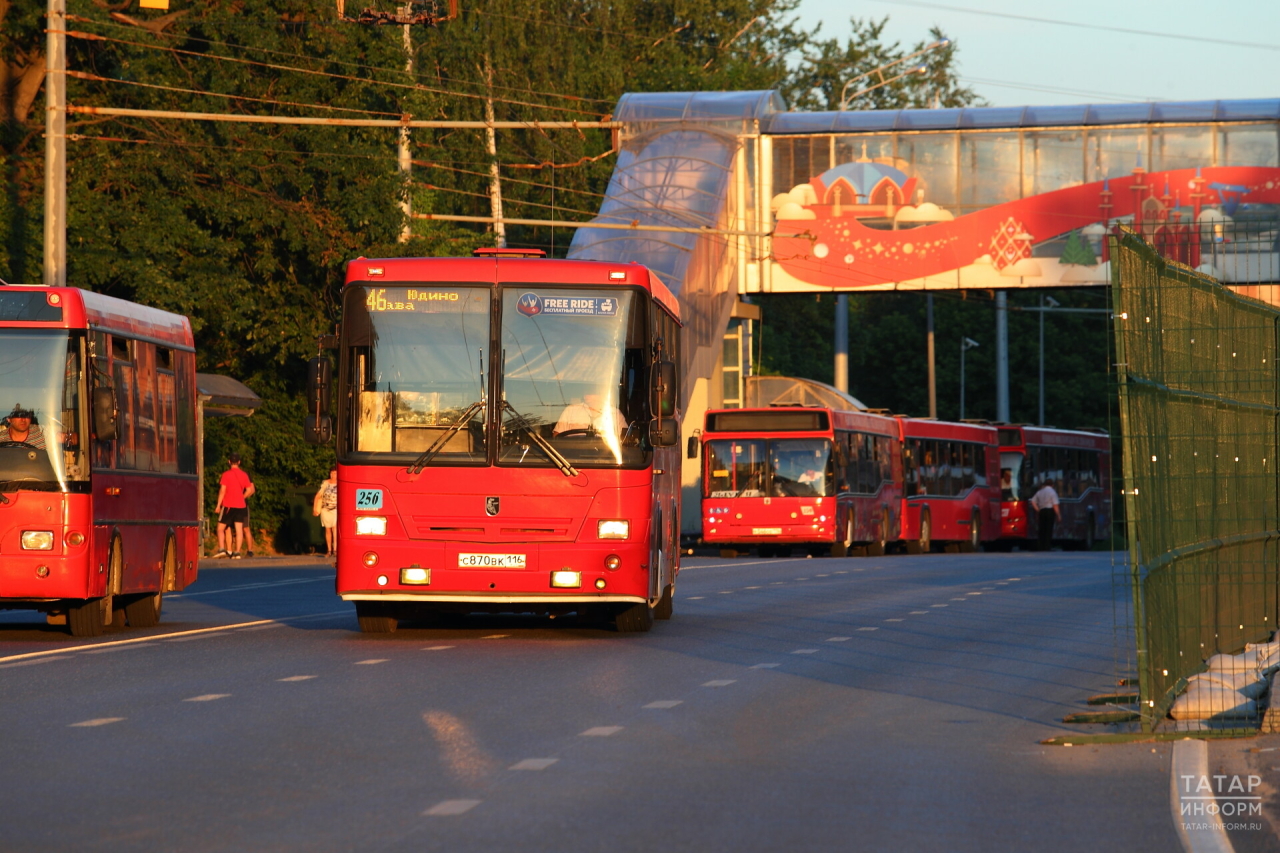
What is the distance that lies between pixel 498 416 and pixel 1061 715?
→ 637 cm

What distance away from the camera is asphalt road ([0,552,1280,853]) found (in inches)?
311

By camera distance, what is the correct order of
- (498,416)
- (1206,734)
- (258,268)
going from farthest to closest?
(258,268) → (498,416) → (1206,734)

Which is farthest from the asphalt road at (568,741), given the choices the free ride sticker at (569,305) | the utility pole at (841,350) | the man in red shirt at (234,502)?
the utility pole at (841,350)

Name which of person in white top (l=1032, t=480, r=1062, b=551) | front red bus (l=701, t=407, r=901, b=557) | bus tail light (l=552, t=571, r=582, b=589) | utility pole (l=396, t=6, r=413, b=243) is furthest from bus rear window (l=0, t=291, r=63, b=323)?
person in white top (l=1032, t=480, r=1062, b=551)

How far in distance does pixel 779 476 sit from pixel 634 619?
23.4m

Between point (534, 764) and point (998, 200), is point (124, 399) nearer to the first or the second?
point (534, 764)

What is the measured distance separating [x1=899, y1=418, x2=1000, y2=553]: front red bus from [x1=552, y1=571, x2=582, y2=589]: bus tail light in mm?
30476

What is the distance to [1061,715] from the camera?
11898 mm

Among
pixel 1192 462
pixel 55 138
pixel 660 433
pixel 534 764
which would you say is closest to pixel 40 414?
pixel 660 433

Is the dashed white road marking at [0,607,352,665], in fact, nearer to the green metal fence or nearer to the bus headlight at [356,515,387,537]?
the bus headlight at [356,515,387,537]

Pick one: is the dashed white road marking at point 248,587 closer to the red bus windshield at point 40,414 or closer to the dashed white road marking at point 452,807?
the red bus windshield at point 40,414

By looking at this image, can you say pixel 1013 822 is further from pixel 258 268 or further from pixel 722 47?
pixel 722 47

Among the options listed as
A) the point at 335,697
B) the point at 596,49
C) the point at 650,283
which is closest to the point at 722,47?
the point at 596,49

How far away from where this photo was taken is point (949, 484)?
4969 cm
